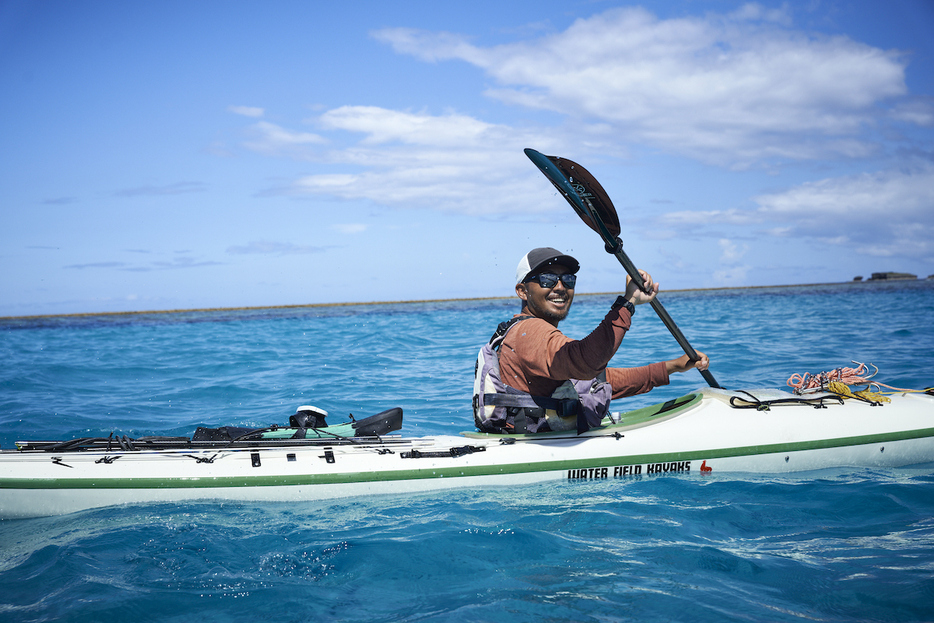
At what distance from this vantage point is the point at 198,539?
3.45m

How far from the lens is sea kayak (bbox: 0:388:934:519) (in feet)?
13.3

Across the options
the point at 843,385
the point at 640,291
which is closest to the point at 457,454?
the point at 640,291

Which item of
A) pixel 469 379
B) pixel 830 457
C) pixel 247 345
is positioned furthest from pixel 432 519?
pixel 247 345

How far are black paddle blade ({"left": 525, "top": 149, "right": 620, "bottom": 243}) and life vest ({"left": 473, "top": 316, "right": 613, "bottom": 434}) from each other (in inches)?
37.5

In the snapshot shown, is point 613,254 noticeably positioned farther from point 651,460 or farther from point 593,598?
point 593,598

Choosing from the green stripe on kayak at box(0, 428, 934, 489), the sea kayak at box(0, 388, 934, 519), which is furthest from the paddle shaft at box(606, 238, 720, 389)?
the green stripe on kayak at box(0, 428, 934, 489)

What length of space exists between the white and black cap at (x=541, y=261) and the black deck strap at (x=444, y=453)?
1.28m

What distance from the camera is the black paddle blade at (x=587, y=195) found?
428cm

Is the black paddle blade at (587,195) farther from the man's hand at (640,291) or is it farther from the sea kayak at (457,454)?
the sea kayak at (457,454)

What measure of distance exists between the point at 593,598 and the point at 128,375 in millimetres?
11272

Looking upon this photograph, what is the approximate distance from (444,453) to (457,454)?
95mm

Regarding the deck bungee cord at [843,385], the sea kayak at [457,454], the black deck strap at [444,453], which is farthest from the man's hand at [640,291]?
the deck bungee cord at [843,385]

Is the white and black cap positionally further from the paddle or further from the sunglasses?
the paddle

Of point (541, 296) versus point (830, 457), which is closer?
point (541, 296)
